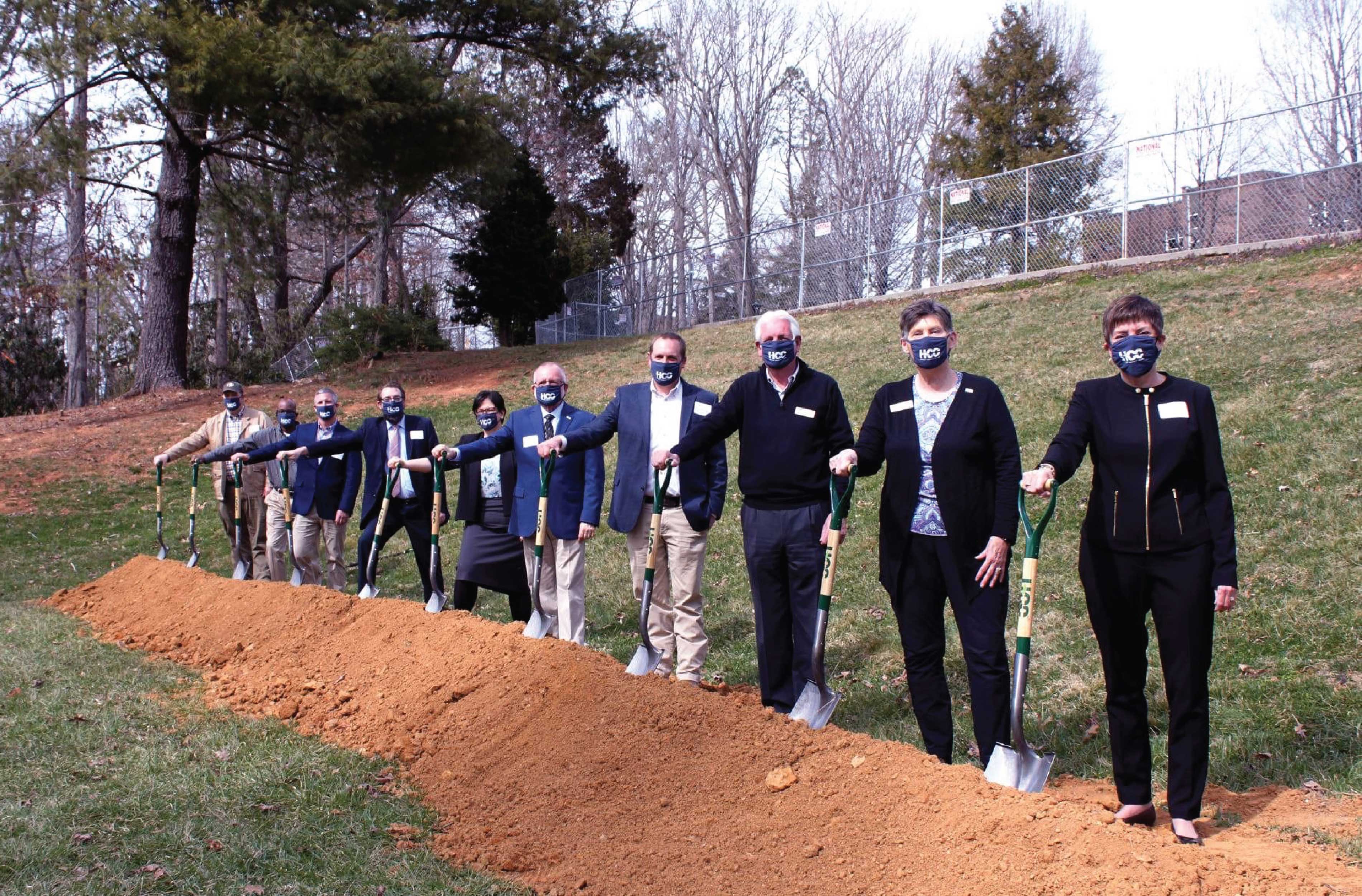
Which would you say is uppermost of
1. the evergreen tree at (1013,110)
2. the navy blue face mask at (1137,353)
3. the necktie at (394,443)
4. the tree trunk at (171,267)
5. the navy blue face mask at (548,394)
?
the evergreen tree at (1013,110)

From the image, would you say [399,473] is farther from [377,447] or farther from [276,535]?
[276,535]

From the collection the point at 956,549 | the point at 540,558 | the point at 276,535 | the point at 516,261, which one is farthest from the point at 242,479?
the point at 516,261

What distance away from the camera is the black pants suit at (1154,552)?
4.13 metres

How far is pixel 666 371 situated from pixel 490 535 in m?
2.40

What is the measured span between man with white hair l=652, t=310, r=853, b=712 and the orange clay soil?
0.34 m

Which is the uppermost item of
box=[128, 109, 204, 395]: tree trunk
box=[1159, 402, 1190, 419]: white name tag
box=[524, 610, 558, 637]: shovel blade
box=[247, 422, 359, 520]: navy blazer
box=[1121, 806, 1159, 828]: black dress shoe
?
box=[128, 109, 204, 395]: tree trunk

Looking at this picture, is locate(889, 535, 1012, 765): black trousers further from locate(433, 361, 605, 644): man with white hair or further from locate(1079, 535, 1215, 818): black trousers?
locate(433, 361, 605, 644): man with white hair

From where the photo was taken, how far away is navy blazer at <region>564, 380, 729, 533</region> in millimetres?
6145

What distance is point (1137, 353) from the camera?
4238mm

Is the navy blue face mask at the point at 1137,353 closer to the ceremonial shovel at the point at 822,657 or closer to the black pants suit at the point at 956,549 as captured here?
the black pants suit at the point at 956,549

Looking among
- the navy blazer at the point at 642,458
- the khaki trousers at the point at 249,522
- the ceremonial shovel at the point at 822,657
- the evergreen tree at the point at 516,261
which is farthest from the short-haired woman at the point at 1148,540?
the evergreen tree at the point at 516,261

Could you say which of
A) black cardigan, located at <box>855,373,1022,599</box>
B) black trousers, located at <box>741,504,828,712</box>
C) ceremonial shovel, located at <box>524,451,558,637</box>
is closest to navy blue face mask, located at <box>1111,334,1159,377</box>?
black cardigan, located at <box>855,373,1022,599</box>

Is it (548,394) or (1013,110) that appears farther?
(1013,110)

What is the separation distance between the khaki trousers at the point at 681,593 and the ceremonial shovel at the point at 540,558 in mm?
626
